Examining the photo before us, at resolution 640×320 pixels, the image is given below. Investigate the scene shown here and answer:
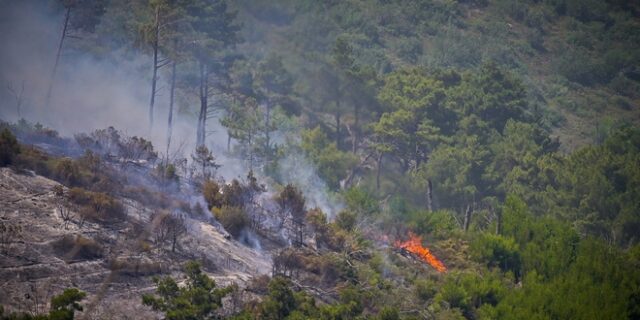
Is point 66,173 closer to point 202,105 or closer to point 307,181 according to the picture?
point 307,181

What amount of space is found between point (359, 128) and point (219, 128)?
1007 centimetres

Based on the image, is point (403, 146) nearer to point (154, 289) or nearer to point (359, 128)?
point (359, 128)

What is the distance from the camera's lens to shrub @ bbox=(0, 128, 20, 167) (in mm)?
31734

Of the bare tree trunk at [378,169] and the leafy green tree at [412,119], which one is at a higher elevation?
the leafy green tree at [412,119]

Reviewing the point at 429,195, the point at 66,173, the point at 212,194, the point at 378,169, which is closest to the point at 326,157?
the point at 378,169

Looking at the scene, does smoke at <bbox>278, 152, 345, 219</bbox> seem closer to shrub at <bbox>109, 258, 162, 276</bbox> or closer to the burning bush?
the burning bush

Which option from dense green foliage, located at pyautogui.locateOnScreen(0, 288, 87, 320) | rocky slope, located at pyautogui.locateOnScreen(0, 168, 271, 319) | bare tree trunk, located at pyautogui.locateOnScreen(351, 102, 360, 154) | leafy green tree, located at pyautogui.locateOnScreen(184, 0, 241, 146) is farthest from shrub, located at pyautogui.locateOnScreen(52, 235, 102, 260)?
bare tree trunk, located at pyautogui.locateOnScreen(351, 102, 360, 154)

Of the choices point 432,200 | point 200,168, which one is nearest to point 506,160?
point 432,200

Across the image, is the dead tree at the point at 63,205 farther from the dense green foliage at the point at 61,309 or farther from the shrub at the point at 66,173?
the dense green foliage at the point at 61,309

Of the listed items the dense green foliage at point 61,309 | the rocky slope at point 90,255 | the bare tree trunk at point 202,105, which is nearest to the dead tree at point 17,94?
the bare tree trunk at point 202,105

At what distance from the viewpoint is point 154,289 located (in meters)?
27.5

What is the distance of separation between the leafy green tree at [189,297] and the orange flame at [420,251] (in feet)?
55.9

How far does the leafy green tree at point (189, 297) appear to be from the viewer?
1007 inches

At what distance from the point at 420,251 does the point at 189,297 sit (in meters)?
19.6
